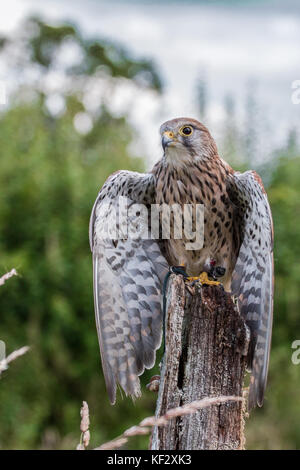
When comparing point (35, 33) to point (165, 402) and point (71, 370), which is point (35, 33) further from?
point (165, 402)

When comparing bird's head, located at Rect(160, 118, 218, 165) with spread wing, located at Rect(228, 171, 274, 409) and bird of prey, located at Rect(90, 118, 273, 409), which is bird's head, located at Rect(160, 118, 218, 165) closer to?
bird of prey, located at Rect(90, 118, 273, 409)

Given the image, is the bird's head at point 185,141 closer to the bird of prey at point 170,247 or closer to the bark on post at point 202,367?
the bird of prey at point 170,247

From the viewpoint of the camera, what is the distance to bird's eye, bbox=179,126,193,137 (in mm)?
3445

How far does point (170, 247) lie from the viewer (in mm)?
3605

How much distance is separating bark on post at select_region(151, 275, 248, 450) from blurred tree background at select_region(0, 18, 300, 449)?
13.1 feet

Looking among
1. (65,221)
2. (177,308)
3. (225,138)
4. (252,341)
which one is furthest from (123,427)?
(177,308)

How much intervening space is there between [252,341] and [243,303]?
327mm

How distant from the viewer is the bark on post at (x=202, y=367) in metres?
2.28

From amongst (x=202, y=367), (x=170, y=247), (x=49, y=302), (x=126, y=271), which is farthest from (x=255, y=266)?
(x=49, y=302)

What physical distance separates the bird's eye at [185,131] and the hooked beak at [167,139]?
0.06 meters

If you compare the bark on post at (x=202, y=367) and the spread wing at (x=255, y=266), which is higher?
the spread wing at (x=255, y=266)

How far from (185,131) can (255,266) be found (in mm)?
820

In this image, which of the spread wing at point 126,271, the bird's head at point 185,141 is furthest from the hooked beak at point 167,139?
the spread wing at point 126,271

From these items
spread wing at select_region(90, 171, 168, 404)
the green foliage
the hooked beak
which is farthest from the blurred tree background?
the hooked beak
